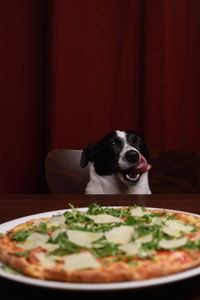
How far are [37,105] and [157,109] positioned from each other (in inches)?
31.4

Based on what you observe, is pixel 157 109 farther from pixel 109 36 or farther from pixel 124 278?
pixel 124 278

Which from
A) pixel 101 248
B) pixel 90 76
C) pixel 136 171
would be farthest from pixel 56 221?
pixel 90 76

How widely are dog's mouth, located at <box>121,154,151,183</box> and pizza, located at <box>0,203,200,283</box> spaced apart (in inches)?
53.1

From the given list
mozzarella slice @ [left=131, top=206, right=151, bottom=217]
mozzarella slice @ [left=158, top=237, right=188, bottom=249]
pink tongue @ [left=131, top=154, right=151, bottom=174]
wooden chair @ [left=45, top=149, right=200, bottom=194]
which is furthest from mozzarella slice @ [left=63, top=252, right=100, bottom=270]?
pink tongue @ [left=131, top=154, right=151, bottom=174]

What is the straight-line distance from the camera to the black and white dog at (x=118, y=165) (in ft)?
7.37

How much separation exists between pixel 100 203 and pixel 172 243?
0.57 metres

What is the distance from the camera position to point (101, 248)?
2.04 feet

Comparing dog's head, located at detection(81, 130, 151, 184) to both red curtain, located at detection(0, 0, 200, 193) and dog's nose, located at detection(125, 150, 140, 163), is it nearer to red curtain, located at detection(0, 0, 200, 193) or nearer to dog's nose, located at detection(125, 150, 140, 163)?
dog's nose, located at detection(125, 150, 140, 163)

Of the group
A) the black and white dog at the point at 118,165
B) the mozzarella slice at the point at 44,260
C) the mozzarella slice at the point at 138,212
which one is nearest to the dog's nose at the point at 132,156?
the black and white dog at the point at 118,165

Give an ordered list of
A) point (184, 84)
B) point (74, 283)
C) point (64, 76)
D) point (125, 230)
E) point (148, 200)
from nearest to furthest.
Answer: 1. point (74, 283)
2. point (125, 230)
3. point (148, 200)
4. point (64, 76)
5. point (184, 84)

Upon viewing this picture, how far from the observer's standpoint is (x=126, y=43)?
2686mm

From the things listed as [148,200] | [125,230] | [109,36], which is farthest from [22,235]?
[109,36]

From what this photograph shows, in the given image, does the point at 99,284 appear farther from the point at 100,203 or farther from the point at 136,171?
the point at 136,171

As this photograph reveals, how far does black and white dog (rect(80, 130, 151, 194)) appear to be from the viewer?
2.25 metres
